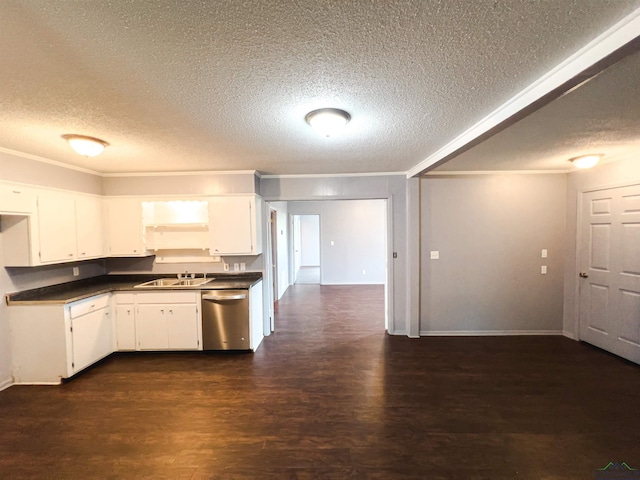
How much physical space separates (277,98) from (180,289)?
8.85ft

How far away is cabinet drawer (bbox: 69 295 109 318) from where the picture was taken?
282cm

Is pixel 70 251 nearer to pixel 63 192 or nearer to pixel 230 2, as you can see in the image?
pixel 63 192

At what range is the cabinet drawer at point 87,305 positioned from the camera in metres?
A: 2.82

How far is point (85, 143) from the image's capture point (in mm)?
2268

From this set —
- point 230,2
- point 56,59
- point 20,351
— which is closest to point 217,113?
point 56,59

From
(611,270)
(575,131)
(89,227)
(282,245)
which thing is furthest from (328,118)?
(282,245)

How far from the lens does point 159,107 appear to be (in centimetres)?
178

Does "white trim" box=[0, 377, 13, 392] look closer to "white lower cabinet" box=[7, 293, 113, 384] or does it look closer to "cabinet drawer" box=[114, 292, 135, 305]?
"white lower cabinet" box=[7, 293, 113, 384]

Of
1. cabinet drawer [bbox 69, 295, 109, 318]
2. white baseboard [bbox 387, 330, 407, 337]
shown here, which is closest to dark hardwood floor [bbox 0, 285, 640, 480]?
white baseboard [bbox 387, 330, 407, 337]

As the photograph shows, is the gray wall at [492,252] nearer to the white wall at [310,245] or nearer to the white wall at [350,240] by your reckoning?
the white wall at [350,240]

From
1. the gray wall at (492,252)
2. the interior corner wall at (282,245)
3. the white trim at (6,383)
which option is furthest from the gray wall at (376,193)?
the white trim at (6,383)

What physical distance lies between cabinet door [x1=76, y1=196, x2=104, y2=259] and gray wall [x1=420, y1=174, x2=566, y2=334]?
14.4 ft

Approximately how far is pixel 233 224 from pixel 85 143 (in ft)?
5.51

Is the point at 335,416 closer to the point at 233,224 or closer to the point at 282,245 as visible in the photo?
the point at 233,224
